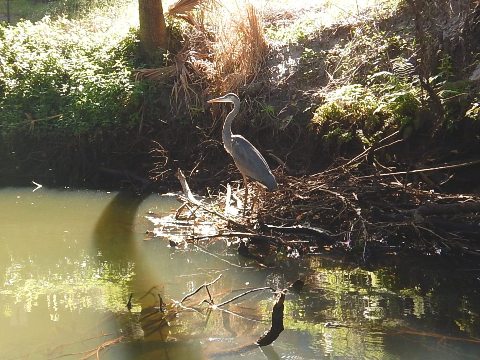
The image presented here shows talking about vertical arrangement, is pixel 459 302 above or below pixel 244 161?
below

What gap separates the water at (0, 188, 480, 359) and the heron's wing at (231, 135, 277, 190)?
1.01 m

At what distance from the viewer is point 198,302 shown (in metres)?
6.54

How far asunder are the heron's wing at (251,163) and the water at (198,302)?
1007mm

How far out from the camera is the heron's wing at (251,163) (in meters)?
8.25

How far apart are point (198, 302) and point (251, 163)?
8.29 feet

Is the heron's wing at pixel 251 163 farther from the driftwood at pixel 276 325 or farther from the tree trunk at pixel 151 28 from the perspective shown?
the tree trunk at pixel 151 28

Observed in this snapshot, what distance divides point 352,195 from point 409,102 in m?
2.07

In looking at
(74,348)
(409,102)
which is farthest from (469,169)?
(74,348)

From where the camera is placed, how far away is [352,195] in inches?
312

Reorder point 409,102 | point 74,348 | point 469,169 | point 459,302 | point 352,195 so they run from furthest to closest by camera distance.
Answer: point 409,102 < point 469,169 < point 352,195 < point 459,302 < point 74,348

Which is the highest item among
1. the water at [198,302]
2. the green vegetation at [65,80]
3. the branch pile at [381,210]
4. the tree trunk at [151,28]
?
the tree trunk at [151,28]

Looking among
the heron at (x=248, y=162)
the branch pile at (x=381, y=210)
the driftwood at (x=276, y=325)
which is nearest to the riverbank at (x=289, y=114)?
the branch pile at (x=381, y=210)

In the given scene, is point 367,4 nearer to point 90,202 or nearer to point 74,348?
point 90,202

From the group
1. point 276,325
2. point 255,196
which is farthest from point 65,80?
point 276,325
